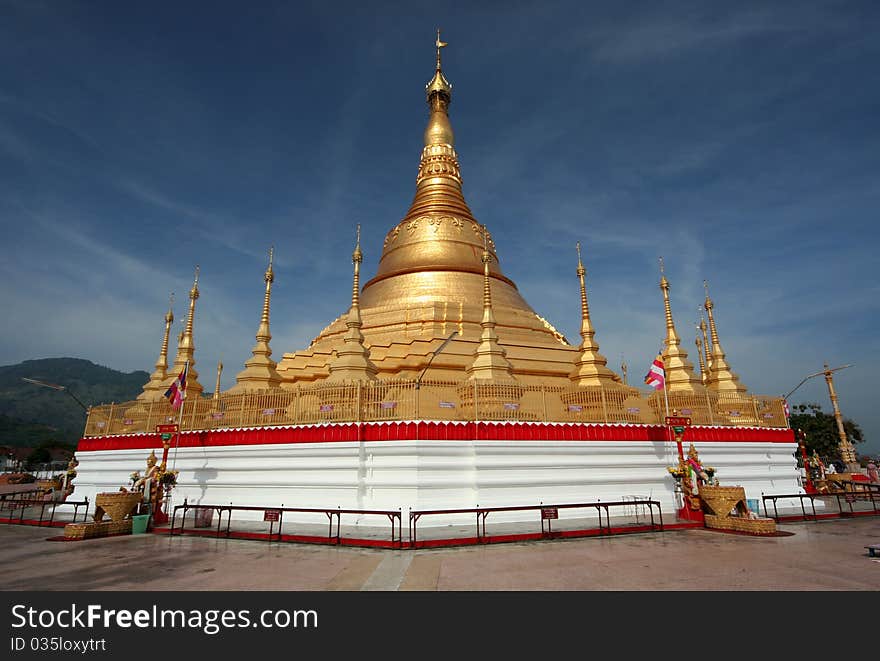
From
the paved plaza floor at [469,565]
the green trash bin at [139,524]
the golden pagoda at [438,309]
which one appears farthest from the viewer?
the golden pagoda at [438,309]

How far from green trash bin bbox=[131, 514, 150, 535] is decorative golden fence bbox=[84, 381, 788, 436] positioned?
12.8ft

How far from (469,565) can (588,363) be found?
14.5 m

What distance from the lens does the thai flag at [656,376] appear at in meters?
16.5

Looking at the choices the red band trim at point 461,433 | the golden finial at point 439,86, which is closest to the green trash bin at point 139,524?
the red band trim at point 461,433

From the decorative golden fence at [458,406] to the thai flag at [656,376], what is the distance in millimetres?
802

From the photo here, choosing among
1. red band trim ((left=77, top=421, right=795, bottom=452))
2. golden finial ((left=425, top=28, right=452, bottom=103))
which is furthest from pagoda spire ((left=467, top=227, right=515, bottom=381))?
golden finial ((left=425, top=28, right=452, bottom=103))

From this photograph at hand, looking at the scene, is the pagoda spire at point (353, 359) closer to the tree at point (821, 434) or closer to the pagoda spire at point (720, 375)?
the pagoda spire at point (720, 375)

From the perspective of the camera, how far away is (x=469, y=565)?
854 centimetres

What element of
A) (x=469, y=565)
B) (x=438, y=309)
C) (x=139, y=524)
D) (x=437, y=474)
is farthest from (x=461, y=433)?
(x=438, y=309)

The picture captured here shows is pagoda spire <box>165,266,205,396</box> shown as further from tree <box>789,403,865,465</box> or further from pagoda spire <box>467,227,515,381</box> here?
tree <box>789,403,865,465</box>

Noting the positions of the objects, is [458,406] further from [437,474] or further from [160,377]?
[160,377]
